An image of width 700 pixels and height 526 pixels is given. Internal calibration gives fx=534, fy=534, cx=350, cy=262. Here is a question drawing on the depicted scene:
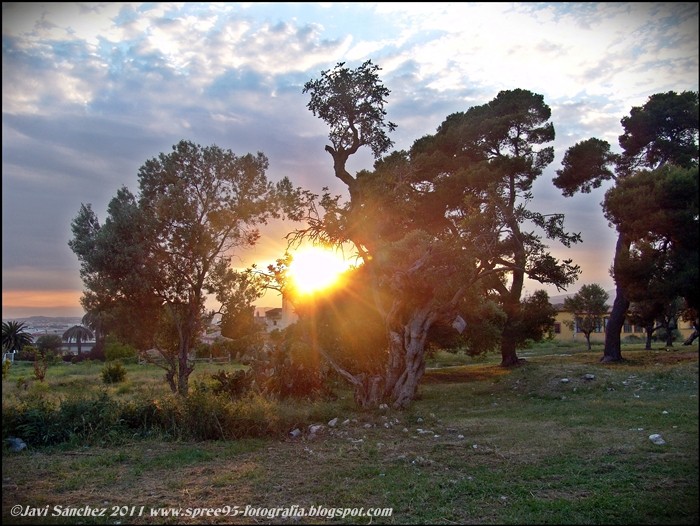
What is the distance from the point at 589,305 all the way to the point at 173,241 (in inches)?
1237

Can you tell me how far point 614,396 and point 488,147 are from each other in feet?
45.2

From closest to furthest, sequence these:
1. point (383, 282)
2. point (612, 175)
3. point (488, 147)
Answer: point (383, 282)
point (612, 175)
point (488, 147)

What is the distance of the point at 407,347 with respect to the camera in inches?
565

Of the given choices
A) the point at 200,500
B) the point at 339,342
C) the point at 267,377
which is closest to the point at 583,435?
the point at 200,500

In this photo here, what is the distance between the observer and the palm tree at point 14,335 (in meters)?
6.30

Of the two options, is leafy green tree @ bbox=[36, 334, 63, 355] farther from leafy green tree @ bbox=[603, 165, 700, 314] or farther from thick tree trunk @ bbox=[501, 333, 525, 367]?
thick tree trunk @ bbox=[501, 333, 525, 367]

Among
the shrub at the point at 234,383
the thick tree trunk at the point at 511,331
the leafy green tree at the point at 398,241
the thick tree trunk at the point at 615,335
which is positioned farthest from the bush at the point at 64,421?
the thick tree trunk at the point at 511,331

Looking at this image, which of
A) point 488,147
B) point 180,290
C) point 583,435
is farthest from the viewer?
point 488,147

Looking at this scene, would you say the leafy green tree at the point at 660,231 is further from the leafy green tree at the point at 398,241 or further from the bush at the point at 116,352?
the bush at the point at 116,352

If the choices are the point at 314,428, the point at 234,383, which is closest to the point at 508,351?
the point at 234,383

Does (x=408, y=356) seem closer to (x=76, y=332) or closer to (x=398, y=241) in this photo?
(x=398, y=241)

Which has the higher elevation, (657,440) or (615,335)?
(615,335)

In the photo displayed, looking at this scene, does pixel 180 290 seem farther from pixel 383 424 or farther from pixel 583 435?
pixel 583 435

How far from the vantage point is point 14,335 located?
6.61m
